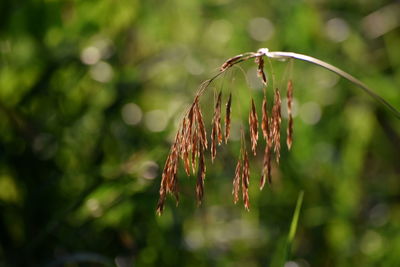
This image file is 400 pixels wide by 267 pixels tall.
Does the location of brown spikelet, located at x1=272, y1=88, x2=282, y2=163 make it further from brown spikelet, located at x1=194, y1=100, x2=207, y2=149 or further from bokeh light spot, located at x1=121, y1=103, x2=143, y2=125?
bokeh light spot, located at x1=121, y1=103, x2=143, y2=125

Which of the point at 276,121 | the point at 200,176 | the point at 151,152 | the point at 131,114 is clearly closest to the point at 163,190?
the point at 200,176

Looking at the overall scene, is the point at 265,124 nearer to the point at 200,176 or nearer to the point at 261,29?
the point at 200,176

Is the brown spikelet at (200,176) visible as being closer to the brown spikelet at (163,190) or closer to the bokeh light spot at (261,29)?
the brown spikelet at (163,190)

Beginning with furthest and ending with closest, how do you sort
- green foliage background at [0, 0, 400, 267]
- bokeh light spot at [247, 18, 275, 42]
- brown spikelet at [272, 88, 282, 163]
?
bokeh light spot at [247, 18, 275, 42]
green foliage background at [0, 0, 400, 267]
brown spikelet at [272, 88, 282, 163]

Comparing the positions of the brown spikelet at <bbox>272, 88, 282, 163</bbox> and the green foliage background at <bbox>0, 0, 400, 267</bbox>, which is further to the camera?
the green foliage background at <bbox>0, 0, 400, 267</bbox>

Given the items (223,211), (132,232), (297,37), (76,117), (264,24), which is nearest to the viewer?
(132,232)

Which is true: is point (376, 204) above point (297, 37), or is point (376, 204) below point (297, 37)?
below

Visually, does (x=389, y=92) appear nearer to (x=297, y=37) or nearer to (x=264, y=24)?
(x=297, y=37)

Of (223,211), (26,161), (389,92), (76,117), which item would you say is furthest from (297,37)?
(26,161)

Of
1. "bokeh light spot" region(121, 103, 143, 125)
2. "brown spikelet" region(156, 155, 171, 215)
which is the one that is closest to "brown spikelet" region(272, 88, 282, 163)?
"brown spikelet" region(156, 155, 171, 215)
